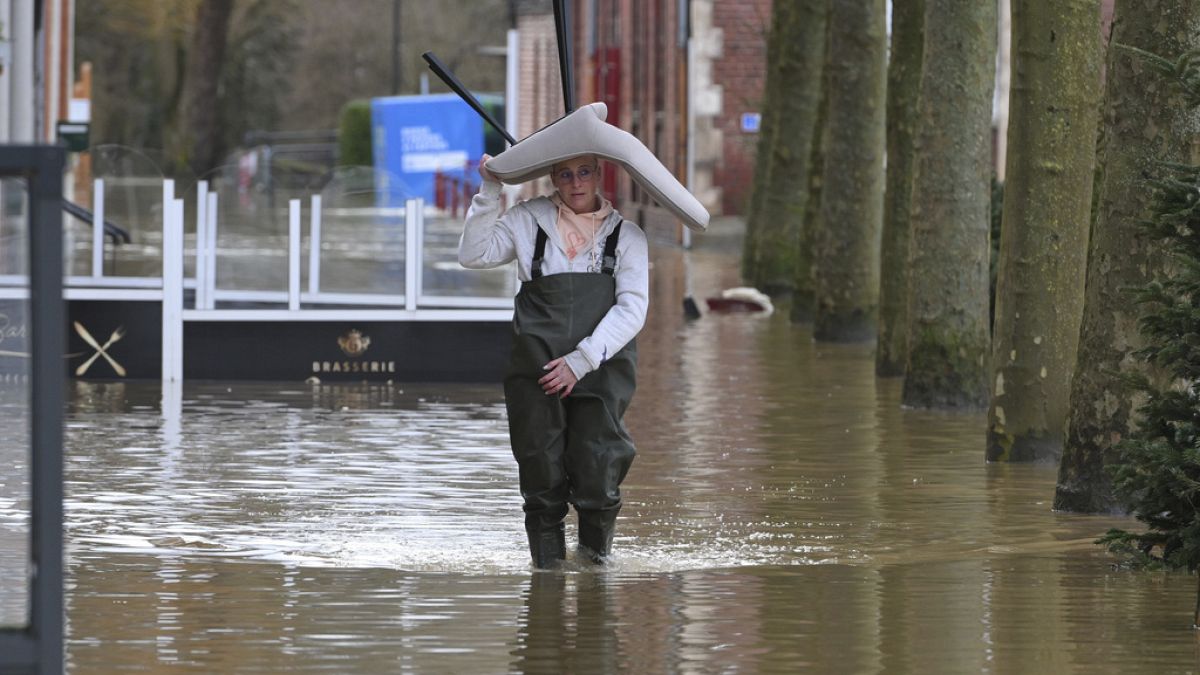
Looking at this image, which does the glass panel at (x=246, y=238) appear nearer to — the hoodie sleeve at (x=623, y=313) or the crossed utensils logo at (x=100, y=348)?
the crossed utensils logo at (x=100, y=348)

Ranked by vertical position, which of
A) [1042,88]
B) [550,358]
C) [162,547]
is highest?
[1042,88]

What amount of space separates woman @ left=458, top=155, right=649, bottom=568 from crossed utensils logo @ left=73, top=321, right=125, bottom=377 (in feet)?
28.8

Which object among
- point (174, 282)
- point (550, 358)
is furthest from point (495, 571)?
point (174, 282)

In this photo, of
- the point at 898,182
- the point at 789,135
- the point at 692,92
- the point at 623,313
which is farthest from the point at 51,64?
the point at 623,313

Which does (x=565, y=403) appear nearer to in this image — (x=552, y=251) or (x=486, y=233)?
(x=552, y=251)

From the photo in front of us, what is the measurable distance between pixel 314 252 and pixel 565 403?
→ 31.3 feet

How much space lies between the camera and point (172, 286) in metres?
17.0

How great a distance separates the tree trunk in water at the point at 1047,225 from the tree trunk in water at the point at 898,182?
528 centimetres

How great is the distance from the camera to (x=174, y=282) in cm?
1697

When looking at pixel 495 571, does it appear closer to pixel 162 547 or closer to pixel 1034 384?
pixel 162 547

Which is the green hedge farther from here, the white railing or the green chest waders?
the green chest waders

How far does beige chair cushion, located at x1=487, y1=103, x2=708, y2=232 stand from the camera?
8.82 metres

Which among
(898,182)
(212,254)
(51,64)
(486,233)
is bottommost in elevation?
(212,254)

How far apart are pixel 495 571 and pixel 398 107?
4677 cm
